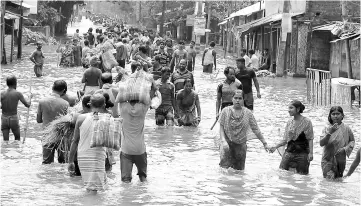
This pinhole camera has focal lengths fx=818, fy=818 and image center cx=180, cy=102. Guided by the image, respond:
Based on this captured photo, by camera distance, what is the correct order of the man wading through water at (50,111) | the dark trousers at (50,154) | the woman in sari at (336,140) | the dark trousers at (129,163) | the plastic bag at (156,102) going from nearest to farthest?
the dark trousers at (129,163) → the woman in sari at (336,140) → the plastic bag at (156,102) → the dark trousers at (50,154) → the man wading through water at (50,111)

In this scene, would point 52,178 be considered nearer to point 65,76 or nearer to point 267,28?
point 65,76

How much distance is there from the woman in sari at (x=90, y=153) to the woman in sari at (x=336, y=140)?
2998mm

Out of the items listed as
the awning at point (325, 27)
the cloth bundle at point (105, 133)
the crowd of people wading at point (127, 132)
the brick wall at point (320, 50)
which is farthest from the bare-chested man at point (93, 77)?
the brick wall at point (320, 50)

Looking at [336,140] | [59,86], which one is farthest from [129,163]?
[336,140]

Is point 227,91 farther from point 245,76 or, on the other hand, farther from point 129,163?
point 129,163

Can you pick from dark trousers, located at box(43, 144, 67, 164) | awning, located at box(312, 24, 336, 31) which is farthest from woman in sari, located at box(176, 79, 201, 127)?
awning, located at box(312, 24, 336, 31)

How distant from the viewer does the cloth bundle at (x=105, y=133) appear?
8656mm

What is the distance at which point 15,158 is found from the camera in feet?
40.3

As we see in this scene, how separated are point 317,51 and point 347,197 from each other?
75.9 ft

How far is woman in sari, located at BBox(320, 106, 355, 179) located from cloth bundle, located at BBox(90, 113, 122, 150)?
114 inches

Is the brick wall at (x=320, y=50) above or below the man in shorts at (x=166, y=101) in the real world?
above

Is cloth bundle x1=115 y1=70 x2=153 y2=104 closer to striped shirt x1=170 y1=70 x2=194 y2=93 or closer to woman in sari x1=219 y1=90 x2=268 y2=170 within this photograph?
woman in sari x1=219 y1=90 x2=268 y2=170

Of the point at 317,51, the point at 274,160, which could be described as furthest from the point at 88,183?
the point at 317,51

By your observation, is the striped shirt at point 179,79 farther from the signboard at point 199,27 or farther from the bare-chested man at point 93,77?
the signboard at point 199,27
